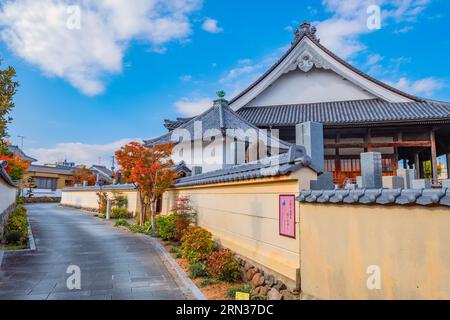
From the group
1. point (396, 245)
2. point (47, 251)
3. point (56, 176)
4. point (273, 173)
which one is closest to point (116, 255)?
point (47, 251)

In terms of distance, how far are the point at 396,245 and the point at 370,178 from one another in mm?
1280

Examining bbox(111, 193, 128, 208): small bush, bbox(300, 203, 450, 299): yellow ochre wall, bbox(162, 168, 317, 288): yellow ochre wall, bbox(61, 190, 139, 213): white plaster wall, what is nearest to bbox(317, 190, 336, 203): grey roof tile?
bbox(300, 203, 450, 299): yellow ochre wall

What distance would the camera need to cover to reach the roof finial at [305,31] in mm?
21062

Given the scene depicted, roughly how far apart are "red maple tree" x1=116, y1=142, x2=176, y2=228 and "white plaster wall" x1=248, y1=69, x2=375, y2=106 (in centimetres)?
1006

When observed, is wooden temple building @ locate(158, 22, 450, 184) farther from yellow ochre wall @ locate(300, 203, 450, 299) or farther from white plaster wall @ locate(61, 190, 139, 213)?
yellow ochre wall @ locate(300, 203, 450, 299)

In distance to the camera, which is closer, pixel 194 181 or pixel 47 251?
pixel 47 251

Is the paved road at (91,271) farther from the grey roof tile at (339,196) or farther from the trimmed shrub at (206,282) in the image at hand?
the grey roof tile at (339,196)

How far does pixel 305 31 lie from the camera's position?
21031mm

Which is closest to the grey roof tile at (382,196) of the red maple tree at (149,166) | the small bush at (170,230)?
the small bush at (170,230)

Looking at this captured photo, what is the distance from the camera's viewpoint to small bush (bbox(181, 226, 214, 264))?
887 cm

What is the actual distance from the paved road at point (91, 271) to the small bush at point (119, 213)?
10284 mm
